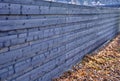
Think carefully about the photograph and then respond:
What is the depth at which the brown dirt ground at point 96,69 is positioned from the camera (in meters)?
6.08

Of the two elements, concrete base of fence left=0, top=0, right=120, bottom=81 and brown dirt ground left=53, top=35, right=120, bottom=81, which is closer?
concrete base of fence left=0, top=0, right=120, bottom=81

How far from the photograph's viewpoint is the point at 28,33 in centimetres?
404

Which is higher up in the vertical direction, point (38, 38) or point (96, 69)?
point (38, 38)

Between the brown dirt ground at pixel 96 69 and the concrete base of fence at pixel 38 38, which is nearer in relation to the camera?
the concrete base of fence at pixel 38 38

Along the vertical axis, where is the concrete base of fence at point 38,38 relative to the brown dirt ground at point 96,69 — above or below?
above

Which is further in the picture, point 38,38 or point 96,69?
point 96,69

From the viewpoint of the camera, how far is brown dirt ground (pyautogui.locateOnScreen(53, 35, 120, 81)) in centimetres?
608

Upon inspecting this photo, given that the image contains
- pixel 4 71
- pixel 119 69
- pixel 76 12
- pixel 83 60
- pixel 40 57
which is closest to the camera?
pixel 4 71

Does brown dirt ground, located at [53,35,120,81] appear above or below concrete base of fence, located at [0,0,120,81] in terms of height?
below

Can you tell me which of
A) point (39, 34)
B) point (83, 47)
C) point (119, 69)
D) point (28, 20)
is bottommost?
point (119, 69)

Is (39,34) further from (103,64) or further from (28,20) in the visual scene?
(103,64)

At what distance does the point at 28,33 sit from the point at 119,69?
13.7 ft

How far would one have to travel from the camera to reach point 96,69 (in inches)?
272

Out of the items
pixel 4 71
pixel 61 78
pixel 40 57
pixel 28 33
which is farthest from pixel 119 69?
pixel 4 71
